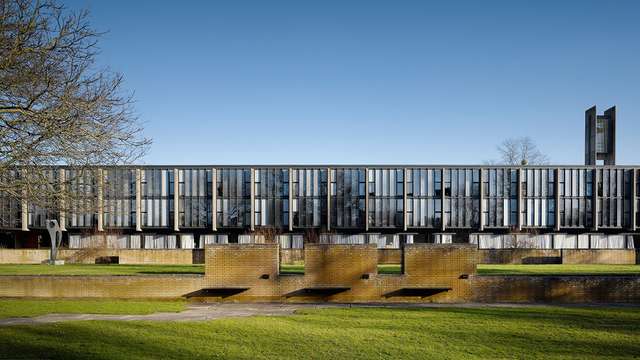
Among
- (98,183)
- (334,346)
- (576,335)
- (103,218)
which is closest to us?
(334,346)

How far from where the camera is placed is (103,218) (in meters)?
59.8

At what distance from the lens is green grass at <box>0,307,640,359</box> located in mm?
10891

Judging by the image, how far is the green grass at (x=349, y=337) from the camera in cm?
1089

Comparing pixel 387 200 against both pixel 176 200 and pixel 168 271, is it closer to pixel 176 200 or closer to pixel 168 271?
pixel 176 200

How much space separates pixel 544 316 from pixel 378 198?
45900 millimetres

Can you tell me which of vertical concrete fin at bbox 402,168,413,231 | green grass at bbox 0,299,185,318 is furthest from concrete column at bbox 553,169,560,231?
green grass at bbox 0,299,185,318

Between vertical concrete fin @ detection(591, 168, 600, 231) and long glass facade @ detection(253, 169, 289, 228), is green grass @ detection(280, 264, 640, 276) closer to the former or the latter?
long glass facade @ detection(253, 169, 289, 228)

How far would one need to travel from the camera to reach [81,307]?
57.2ft

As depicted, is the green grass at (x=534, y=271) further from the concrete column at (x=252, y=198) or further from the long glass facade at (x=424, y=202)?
the long glass facade at (x=424, y=202)

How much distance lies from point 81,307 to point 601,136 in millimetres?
63605

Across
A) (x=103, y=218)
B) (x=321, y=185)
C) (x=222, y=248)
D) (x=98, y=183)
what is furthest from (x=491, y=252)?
(x=103, y=218)

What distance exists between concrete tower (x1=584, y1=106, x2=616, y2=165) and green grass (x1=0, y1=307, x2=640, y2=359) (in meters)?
54.4

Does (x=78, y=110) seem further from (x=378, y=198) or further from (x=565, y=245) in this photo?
(x=565, y=245)

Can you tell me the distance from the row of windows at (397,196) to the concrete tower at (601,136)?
2.81 meters
